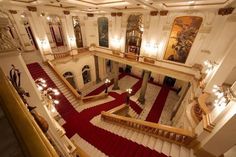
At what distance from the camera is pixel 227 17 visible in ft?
21.6

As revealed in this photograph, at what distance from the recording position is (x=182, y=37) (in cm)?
886

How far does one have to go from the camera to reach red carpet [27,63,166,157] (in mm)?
5195

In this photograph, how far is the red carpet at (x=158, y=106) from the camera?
1116 centimetres

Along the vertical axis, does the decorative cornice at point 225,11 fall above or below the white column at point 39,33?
above

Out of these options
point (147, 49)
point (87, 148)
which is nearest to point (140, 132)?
point (87, 148)

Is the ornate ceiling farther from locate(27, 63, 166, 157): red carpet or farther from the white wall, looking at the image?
the white wall

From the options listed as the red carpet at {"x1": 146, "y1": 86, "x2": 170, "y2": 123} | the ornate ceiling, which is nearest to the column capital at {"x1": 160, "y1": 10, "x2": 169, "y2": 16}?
the ornate ceiling

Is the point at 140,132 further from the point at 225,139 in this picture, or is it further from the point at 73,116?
the point at 73,116

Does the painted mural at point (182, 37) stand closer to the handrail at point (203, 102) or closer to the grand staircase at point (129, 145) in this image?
Answer: the handrail at point (203, 102)

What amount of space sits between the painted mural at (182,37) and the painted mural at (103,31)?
699cm

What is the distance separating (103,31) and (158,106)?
1005 centimetres

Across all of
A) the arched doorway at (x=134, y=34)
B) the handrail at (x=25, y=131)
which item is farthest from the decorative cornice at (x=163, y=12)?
the handrail at (x=25, y=131)

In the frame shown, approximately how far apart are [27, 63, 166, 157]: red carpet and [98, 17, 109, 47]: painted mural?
683 cm

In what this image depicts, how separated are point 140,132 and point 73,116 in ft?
16.1
